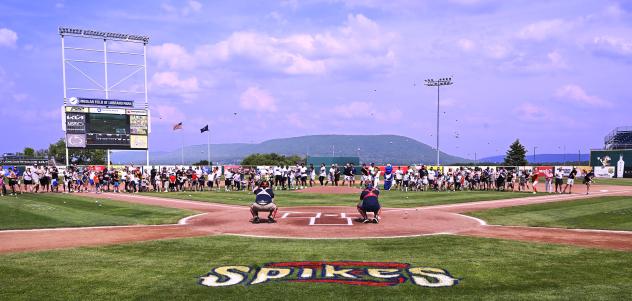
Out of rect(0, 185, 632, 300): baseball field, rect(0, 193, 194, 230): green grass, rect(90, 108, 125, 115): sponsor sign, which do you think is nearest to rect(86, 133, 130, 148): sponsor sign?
rect(90, 108, 125, 115): sponsor sign

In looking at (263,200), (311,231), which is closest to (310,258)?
(311,231)

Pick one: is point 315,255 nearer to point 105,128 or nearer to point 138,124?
point 105,128

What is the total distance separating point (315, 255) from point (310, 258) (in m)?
0.38

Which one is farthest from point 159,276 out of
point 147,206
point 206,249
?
point 147,206

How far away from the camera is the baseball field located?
744 cm

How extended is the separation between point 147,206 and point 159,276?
14959mm

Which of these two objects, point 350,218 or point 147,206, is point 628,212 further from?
point 147,206

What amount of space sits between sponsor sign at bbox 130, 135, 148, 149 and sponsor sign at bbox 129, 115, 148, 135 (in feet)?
1.31

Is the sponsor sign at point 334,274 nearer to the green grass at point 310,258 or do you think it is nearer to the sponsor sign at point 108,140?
the green grass at point 310,258

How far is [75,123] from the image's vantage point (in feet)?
131

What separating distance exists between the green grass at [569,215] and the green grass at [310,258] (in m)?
5.11

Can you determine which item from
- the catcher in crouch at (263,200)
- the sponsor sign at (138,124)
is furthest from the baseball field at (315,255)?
the sponsor sign at (138,124)

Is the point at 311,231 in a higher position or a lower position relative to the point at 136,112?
lower

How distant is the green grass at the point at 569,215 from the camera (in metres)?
16.0
